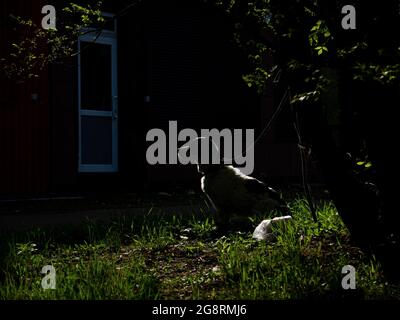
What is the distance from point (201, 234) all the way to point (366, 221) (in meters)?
2.09

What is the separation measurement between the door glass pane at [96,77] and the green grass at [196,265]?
5802 millimetres

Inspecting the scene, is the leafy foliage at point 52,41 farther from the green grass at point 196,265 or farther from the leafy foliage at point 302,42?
the green grass at point 196,265

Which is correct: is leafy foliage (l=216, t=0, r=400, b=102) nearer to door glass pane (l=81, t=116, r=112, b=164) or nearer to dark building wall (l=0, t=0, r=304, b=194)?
dark building wall (l=0, t=0, r=304, b=194)

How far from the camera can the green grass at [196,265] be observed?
3.60 meters

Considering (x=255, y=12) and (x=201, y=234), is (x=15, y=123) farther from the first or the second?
(x=255, y=12)

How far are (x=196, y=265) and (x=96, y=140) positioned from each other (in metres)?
7.34

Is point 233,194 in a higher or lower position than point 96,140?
lower

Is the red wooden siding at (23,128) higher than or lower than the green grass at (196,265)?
higher

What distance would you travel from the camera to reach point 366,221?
400 cm

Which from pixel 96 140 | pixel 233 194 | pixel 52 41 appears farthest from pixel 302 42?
pixel 96 140

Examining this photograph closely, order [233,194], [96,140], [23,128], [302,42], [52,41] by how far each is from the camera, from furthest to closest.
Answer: [96,140] → [23,128] → [233,194] → [52,41] → [302,42]

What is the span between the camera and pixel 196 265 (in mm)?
4473

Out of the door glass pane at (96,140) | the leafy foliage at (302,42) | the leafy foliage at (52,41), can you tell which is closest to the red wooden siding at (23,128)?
the leafy foliage at (52,41)

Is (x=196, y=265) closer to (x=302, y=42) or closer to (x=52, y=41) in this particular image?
(x=302, y=42)
